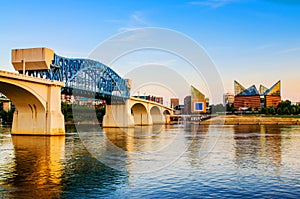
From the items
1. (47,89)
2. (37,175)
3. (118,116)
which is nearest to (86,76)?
(118,116)

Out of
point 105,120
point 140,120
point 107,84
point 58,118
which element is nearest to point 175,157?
point 58,118

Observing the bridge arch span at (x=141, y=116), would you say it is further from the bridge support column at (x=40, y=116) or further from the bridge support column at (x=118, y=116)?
the bridge support column at (x=40, y=116)

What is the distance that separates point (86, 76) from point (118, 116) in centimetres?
Result: 1339

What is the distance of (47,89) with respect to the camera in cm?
5209

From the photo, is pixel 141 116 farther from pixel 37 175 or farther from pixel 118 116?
pixel 37 175

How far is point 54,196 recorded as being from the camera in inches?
587

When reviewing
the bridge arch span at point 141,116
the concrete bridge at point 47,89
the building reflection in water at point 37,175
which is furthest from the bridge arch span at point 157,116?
the building reflection in water at point 37,175

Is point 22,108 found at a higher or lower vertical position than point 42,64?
lower

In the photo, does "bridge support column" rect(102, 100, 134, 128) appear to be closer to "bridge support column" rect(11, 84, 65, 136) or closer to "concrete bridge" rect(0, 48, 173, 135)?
"concrete bridge" rect(0, 48, 173, 135)

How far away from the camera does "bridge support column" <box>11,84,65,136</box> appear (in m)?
51.9

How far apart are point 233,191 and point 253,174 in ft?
15.1

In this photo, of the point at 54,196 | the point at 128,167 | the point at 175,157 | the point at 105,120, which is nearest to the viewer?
the point at 54,196

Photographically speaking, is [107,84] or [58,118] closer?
[58,118]

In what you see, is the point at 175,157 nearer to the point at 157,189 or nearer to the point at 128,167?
the point at 128,167
